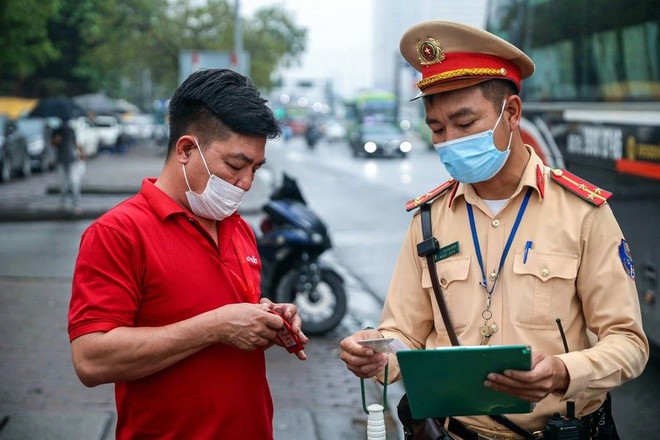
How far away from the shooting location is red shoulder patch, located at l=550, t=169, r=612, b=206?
2652 millimetres

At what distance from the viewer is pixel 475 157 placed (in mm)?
2727

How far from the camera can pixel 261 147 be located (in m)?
2.79

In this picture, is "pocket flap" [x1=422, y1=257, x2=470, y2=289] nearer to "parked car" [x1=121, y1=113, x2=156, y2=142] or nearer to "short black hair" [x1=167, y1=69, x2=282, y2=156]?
"short black hair" [x1=167, y1=69, x2=282, y2=156]

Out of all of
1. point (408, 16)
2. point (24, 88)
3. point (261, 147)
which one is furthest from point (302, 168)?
point (408, 16)

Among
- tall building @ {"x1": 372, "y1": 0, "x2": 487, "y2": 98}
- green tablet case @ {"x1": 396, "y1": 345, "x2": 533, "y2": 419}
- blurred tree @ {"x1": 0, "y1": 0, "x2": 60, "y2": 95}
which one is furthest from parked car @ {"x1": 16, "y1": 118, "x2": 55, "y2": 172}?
tall building @ {"x1": 372, "y1": 0, "x2": 487, "y2": 98}

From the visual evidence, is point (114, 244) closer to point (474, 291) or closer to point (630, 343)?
point (474, 291)

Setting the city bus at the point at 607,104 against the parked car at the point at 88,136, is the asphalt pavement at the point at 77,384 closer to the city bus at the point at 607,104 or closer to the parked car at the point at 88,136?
the city bus at the point at 607,104

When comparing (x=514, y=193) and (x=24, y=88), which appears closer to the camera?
(x=514, y=193)

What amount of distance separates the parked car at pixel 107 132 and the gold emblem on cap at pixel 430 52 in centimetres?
4491

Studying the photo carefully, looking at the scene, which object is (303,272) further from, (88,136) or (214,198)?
(88,136)

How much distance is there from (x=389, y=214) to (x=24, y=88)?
125 ft

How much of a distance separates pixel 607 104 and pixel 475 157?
5.28m

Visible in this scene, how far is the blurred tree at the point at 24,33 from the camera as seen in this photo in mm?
26625

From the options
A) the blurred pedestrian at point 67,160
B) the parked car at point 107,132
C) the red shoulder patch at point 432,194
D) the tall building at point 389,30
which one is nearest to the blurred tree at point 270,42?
the parked car at point 107,132
